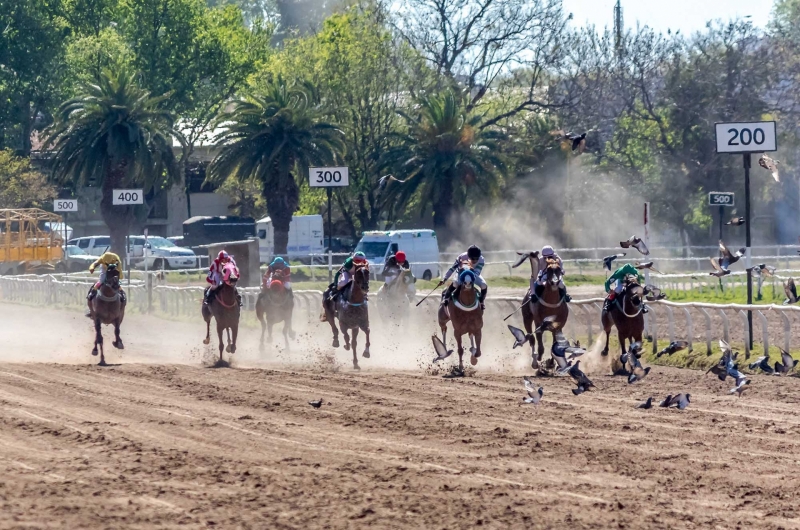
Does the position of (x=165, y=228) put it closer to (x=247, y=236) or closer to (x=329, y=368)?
(x=247, y=236)

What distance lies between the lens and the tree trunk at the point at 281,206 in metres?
45.8

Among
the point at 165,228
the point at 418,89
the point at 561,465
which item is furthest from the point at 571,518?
the point at 165,228

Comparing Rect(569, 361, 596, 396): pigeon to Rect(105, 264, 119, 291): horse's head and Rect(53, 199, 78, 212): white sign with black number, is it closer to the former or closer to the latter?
Rect(105, 264, 119, 291): horse's head

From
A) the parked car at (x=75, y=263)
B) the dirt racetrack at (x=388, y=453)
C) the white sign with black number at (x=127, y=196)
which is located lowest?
the dirt racetrack at (x=388, y=453)

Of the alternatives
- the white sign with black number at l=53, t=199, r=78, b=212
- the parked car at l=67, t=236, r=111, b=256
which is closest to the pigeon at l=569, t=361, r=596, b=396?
the white sign with black number at l=53, t=199, r=78, b=212

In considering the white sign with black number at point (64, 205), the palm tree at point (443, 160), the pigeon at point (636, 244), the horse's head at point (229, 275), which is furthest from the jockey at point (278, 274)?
the palm tree at point (443, 160)

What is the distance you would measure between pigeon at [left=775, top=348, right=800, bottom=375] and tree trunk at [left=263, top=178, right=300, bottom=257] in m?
31.3

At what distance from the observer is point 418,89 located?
2080 inches

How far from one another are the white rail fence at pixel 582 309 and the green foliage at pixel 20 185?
17.9 metres

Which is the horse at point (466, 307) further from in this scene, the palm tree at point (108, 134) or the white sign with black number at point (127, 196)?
the palm tree at point (108, 134)

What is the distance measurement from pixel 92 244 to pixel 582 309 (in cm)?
3718

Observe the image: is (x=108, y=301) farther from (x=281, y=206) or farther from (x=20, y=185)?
(x=20, y=185)

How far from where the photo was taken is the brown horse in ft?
52.5

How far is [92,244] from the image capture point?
54969mm
